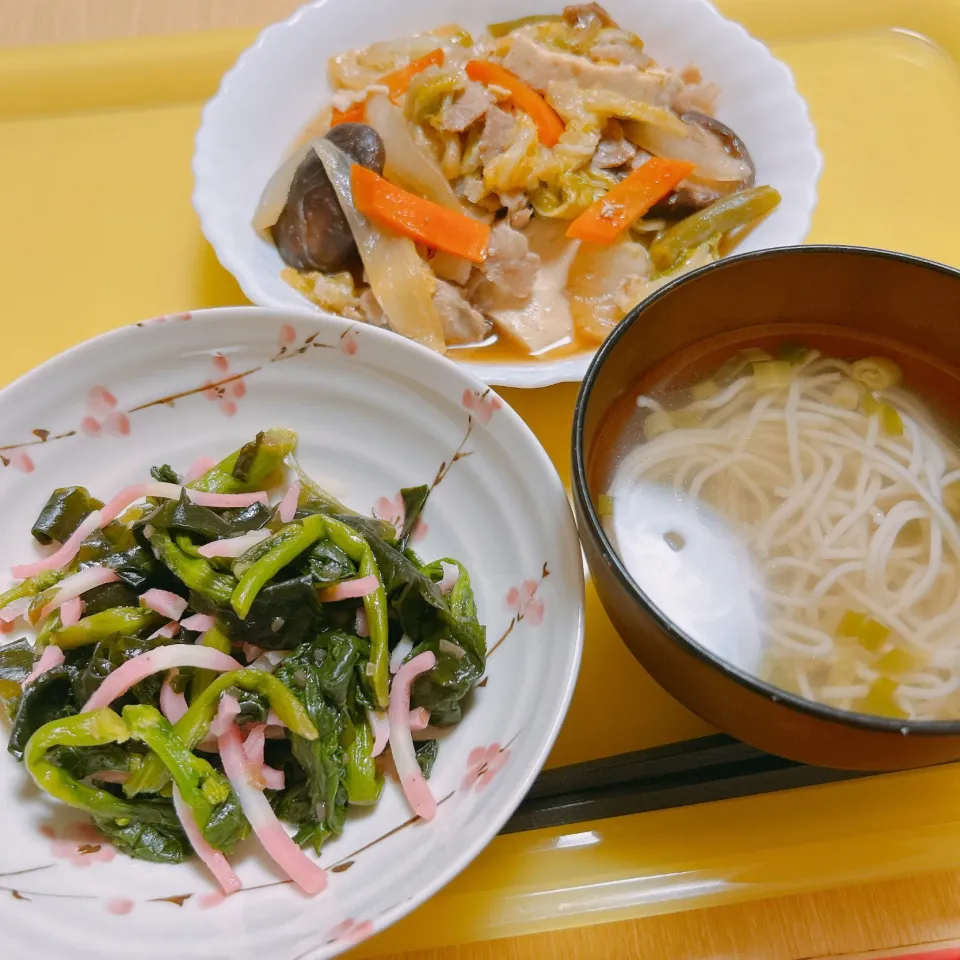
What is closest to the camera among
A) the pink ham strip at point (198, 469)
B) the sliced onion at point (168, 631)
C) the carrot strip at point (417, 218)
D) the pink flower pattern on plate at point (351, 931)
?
the pink flower pattern on plate at point (351, 931)

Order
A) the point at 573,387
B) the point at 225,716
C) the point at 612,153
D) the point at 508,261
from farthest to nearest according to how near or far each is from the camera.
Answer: the point at 612,153, the point at 508,261, the point at 573,387, the point at 225,716

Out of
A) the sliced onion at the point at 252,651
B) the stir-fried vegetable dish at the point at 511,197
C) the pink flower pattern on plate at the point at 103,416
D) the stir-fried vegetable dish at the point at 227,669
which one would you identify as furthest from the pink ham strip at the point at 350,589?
the stir-fried vegetable dish at the point at 511,197

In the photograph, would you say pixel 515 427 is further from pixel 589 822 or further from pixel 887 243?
pixel 887 243

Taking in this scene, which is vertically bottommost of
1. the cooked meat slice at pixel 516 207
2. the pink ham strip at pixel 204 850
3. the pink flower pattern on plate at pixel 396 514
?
the pink ham strip at pixel 204 850

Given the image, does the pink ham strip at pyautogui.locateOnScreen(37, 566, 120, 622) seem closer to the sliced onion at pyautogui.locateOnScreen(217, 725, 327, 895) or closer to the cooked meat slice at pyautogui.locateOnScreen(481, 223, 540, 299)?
the sliced onion at pyautogui.locateOnScreen(217, 725, 327, 895)

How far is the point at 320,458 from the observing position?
148 cm

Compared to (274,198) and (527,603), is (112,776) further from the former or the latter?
(274,198)

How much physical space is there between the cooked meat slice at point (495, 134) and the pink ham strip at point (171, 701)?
135 cm

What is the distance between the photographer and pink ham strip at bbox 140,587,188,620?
46.4 inches

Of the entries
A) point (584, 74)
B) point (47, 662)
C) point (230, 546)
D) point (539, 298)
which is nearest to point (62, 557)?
point (47, 662)

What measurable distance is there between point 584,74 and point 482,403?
111 centimetres

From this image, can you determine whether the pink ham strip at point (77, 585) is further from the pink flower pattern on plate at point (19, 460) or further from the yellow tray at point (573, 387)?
the yellow tray at point (573, 387)

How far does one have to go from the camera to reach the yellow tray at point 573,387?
3.84 ft

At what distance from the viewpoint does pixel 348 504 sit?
4.76 ft
